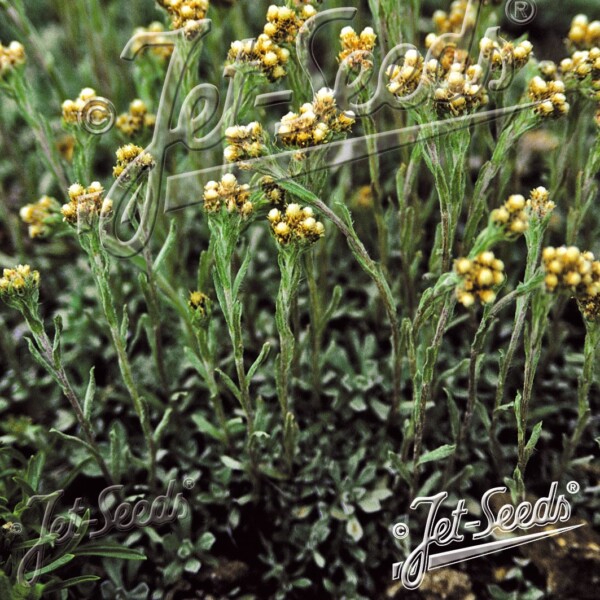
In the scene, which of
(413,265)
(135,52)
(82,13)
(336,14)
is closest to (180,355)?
(413,265)

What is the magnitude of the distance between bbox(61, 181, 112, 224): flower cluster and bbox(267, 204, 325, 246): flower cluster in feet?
1.24

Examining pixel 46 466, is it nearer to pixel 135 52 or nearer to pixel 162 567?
pixel 162 567

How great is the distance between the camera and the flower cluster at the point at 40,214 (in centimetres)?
184

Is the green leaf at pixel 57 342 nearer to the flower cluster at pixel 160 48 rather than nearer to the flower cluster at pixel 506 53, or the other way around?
the flower cluster at pixel 160 48

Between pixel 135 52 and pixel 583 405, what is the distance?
1698mm

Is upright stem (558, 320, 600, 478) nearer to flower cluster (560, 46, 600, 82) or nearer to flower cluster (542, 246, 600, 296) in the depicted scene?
flower cluster (542, 246, 600, 296)

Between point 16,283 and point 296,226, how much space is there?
0.63 metres

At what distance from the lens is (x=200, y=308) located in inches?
60.4

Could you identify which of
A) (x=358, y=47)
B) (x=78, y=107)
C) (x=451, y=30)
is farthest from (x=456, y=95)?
(x=78, y=107)

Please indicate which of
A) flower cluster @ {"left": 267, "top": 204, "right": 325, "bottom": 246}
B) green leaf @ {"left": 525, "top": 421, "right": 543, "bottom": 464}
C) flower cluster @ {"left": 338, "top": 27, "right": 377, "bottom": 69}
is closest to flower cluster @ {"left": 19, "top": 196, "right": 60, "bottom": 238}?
flower cluster @ {"left": 267, "top": 204, "right": 325, "bottom": 246}

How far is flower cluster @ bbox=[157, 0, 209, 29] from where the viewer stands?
61.1 inches

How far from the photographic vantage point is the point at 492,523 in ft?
5.65

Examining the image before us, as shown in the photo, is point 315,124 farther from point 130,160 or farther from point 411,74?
point 130,160

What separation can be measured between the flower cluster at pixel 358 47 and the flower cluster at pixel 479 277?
60 centimetres
